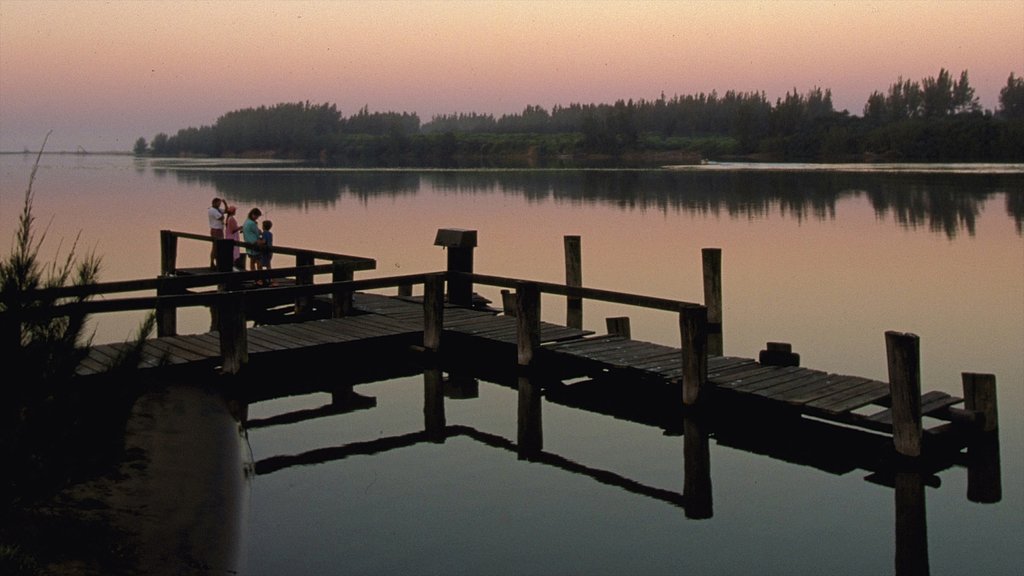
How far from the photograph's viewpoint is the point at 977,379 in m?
11.9

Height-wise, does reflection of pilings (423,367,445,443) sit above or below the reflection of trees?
below

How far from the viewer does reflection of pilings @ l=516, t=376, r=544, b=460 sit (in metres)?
13.2

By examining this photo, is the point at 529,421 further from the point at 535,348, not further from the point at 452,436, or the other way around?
the point at 535,348

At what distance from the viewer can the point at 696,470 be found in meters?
12.0

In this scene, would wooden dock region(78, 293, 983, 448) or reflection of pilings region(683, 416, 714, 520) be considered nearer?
reflection of pilings region(683, 416, 714, 520)

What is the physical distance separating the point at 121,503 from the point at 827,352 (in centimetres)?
1525

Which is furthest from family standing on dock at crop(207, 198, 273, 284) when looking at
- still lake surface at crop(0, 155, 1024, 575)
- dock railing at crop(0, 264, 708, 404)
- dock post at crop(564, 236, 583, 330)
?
dock post at crop(564, 236, 583, 330)

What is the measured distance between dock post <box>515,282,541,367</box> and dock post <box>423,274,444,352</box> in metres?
1.43

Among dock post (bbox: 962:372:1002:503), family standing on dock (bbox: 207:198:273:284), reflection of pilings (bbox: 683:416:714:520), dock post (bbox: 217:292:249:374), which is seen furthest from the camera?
family standing on dock (bbox: 207:198:273:284)

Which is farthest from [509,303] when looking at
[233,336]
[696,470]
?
[696,470]

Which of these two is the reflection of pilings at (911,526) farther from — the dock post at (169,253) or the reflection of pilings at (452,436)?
the dock post at (169,253)

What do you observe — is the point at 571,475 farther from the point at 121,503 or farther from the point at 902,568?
the point at 121,503

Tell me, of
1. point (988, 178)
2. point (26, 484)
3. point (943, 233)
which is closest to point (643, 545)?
point (26, 484)

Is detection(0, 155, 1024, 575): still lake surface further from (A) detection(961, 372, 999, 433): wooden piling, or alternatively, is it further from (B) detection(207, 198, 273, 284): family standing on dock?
(B) detection(207, 198, 273, 284): family standing on dock
